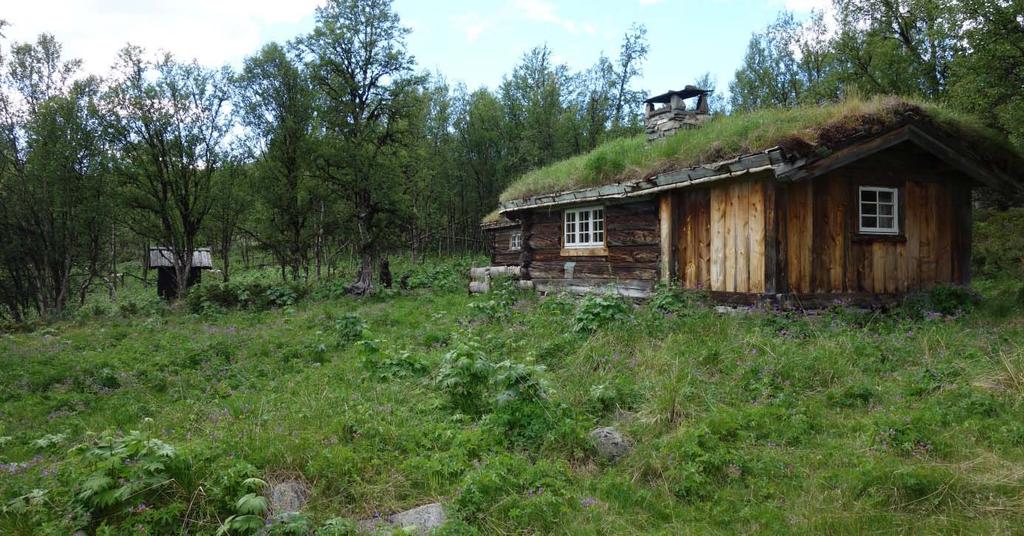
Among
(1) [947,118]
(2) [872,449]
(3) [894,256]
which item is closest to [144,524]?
(2) [872,449]

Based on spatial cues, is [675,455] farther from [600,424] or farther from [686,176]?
[686,176]

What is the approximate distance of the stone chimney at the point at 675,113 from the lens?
14312 mm

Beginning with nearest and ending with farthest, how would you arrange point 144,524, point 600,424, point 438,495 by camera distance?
point 144,524 → point 438,495 → point 600,424

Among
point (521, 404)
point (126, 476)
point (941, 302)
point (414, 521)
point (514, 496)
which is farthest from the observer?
point (941, 302)

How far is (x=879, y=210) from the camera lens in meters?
11.1

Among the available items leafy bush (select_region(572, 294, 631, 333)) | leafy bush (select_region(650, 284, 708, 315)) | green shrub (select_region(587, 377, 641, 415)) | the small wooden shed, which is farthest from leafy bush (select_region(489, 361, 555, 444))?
the small wooden shed

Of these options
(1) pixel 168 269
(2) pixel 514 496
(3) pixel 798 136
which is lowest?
(2) pixel 514 496

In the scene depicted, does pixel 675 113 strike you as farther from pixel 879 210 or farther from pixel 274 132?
pixel 274 132

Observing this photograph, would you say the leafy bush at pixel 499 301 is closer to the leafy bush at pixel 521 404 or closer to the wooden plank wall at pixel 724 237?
the wooden plank wall at pixel 724 237

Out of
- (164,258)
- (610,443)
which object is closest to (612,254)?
(610,443)

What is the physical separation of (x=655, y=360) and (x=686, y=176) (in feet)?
16.4

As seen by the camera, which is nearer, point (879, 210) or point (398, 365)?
Answer: point (398, 365)

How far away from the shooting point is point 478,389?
6266 millimetres

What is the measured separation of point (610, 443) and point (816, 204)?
24.4 ft
